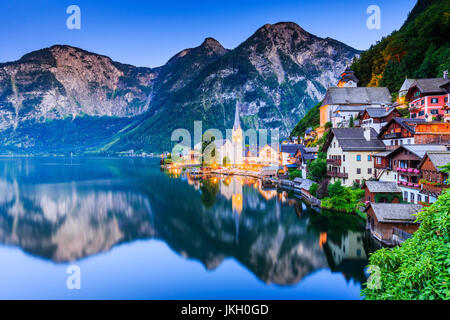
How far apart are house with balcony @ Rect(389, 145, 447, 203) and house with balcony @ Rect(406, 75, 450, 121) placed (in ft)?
41.8

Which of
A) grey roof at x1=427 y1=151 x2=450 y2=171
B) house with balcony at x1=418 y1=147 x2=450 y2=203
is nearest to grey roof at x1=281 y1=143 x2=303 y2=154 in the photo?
house with balcony at x1=418 y1=147 x2=450 y2=203

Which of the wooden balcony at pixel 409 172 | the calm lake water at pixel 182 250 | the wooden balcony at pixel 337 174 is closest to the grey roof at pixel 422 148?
the wooden balcony at pixel 409 172

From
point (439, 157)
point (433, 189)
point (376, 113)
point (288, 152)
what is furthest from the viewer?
point (288, 152)

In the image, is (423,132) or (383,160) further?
(383,160)

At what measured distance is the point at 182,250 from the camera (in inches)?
1051

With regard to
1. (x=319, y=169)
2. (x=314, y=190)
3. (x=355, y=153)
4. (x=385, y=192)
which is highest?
(x=355, y=153)

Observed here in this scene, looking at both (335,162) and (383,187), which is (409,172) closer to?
(383,187)

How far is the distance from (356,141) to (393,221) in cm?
1786

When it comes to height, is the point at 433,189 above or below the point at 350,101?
below

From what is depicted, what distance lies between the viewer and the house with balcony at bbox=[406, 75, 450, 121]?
131ft

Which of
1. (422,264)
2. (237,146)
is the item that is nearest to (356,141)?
(422,264)

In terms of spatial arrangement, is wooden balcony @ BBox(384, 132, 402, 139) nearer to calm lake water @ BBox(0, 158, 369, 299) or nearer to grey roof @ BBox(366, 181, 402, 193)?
grey roof @ BBox(366, 181, 402, 193)

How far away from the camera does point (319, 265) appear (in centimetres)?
2183
